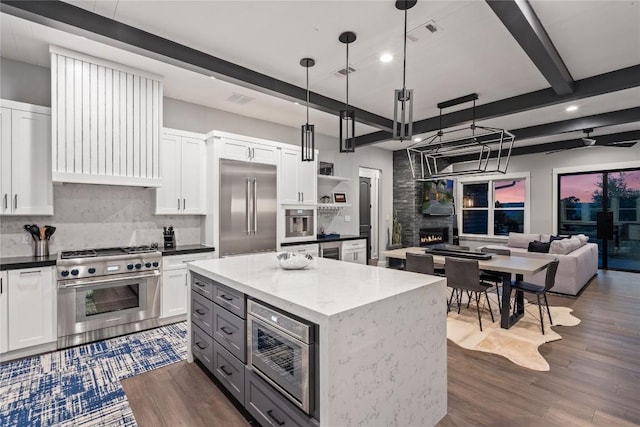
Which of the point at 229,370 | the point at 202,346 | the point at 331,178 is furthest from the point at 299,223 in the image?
the point at 229,370

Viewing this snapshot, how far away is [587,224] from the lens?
755 cm

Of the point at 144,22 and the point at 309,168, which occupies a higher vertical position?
the point at 144,22

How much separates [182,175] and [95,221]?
1125mm

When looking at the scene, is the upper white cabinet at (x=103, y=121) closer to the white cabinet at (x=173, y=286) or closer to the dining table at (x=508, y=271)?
the white cabinet at (x=173, y=286)

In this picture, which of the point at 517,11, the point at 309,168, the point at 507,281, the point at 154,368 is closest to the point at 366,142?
the point at 309,168

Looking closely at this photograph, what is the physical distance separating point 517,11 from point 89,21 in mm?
3326

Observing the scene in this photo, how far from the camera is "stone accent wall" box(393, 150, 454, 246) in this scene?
7.71 m

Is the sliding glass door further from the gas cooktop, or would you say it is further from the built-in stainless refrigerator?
the gas cooktop

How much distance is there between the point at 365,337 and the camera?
62.7 inches

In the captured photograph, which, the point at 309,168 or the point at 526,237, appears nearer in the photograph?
the point at 309,168

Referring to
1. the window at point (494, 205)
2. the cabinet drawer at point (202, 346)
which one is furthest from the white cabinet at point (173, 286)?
the window at point (494, 205)

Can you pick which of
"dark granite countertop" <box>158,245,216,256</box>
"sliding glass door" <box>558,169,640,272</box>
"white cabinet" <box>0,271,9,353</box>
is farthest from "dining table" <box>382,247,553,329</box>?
"sliding glass door" <box>558,169,640,272</box>

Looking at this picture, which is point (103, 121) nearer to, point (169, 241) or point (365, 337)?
point (169, 241)

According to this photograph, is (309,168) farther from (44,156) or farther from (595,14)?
(595,14)
